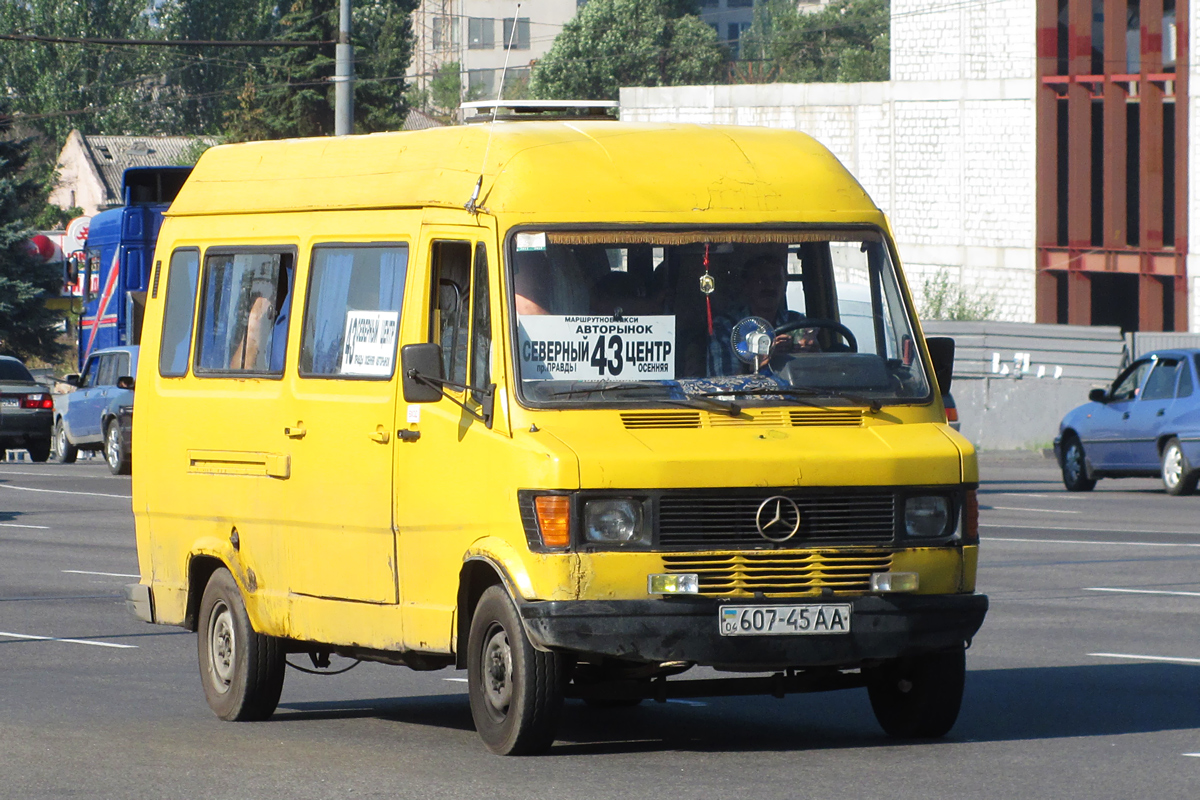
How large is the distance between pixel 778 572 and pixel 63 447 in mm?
27291

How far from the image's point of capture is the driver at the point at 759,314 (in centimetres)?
827

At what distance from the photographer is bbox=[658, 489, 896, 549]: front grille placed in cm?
776

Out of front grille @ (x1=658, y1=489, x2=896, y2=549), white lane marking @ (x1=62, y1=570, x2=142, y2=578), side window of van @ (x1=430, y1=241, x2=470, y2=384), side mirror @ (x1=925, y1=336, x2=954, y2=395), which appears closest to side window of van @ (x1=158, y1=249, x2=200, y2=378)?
side window of van @ (x1=430, y1=241, x2=470, y2=384)

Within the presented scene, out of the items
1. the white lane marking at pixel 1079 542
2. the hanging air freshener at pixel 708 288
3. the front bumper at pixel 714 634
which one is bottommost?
the front bumper at pixel 714 634

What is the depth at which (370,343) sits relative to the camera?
884 cm

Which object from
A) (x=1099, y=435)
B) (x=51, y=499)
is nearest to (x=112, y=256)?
(x=51, y=499)

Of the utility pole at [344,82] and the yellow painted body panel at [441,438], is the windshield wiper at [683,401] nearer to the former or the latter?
the yellow painted body panel at [441,438]

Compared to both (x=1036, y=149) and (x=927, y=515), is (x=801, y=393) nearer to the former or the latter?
(x=927, y=515)

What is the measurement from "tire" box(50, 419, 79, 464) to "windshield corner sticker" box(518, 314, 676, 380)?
2542 cm

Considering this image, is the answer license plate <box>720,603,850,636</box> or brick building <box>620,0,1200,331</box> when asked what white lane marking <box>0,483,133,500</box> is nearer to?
license plate <box>720,603,850,636</box>

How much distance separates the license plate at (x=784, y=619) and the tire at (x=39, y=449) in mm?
29046

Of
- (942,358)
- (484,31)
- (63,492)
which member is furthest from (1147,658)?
(484,31)

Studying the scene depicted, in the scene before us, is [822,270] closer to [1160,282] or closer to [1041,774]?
[1041,774]

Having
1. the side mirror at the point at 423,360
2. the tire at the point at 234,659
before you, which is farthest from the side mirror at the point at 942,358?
the tire at the point at 234,659
